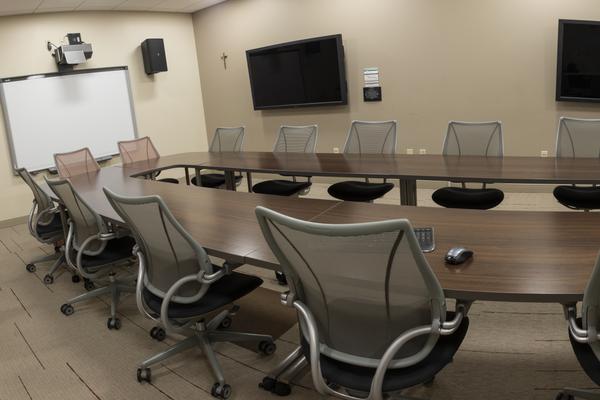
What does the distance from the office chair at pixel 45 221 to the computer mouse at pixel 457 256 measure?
3.41 m

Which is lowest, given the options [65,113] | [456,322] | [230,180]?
[230,180]

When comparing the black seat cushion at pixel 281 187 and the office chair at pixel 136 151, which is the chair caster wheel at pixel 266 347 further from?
the office chair at pixel 136 151

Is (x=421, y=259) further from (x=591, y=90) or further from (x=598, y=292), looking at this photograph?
(x=591, y=90)

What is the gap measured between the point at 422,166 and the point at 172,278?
2.20m

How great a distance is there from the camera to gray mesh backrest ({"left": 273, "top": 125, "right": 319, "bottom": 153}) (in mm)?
5211

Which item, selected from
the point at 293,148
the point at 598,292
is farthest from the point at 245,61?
the point at 598,292

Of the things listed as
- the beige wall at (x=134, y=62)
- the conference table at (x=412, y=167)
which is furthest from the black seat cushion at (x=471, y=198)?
the beige wall at (x=134, y=62)

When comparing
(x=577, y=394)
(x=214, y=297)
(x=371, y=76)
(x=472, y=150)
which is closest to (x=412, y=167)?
(x=472, y=150)

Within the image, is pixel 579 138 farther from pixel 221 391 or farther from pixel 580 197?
pixel 221 391

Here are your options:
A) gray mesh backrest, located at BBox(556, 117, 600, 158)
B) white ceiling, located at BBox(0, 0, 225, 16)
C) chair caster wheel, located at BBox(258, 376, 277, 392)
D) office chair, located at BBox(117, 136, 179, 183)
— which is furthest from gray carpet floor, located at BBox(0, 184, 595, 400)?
white ceiling, located at BBox(0, 0, 225, 16)

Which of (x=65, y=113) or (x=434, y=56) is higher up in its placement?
(x=434, y=56)

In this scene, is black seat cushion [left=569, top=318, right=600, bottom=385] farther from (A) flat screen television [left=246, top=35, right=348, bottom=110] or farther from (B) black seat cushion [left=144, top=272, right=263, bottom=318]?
(A) flat screen television [left=246, top=35, right=348, bottom=110]

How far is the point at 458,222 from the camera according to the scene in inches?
91.2

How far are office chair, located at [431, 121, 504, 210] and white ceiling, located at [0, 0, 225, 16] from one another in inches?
187
